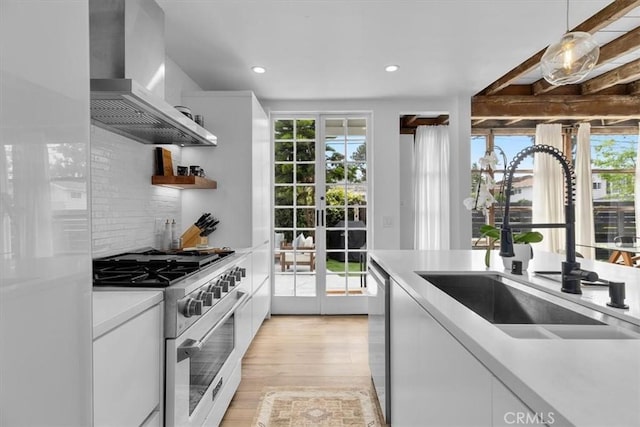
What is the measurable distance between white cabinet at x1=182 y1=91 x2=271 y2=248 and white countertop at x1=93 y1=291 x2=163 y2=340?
5.99ft

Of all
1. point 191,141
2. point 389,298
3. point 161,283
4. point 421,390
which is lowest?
point 421,390

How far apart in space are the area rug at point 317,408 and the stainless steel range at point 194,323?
0.85 feet

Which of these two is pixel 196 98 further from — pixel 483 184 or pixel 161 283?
pixel 483 184

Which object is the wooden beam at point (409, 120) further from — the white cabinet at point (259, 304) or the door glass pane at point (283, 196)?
the white cabinet at point (259, 304)

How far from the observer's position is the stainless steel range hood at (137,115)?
5.15 ft

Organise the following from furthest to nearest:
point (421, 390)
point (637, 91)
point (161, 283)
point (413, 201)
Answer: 1. point (413, 201)
2. point (637, 91)
3. point (161, 283)
4. point (421, 390)

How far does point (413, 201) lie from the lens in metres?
5.04

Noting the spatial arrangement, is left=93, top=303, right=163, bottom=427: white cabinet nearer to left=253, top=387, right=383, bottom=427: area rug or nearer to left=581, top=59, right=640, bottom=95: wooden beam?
left=253, top=387, right=383, bottom=427: area rug

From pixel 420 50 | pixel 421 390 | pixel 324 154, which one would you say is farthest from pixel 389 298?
pixel 324 154

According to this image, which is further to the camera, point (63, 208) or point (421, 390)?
point (421, 390)

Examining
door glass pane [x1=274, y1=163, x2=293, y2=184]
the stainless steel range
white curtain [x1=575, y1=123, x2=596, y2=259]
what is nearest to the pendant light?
the stainless steel range

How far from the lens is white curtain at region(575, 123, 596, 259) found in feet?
17.9

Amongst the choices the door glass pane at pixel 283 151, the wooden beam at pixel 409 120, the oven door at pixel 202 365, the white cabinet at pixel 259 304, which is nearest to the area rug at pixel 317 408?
the oven door at pixel 202 365

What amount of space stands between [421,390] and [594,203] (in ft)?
19.6
